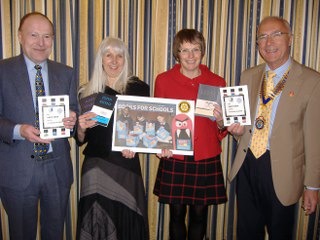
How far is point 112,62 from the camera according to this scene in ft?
7.88

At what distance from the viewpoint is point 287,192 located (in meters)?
2.21

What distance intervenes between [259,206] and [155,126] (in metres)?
1.03

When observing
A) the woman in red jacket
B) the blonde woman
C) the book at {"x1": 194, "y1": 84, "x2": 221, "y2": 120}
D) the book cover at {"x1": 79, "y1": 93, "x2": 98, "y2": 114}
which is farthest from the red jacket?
the book cover at {"x1": 79, "y1": 93, "x2": 98, "y2": 114}

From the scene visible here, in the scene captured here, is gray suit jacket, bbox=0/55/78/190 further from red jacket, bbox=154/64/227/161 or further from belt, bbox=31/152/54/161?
red jacket, bbox=154/64/227/161

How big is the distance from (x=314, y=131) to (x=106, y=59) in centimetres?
161

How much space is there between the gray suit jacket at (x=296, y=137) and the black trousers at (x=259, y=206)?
69 mm

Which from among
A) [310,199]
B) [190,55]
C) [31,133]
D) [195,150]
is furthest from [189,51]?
[310,199]

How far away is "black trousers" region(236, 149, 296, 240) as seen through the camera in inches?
89.1

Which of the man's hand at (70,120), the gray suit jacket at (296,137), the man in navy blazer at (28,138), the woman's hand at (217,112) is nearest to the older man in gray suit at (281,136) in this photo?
the gray suit jacket at (296,137)

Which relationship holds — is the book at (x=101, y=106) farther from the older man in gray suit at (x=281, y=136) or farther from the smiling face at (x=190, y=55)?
the older man in gray suit at (x=281, y=136)

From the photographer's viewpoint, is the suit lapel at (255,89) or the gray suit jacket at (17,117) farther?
the suit lapel at (255,89)

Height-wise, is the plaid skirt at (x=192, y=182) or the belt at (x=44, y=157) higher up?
the belt at (x=44, y=157)

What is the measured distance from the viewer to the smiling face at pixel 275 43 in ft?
7.23

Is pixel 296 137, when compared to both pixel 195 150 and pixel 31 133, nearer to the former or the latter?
pixel 195 150
